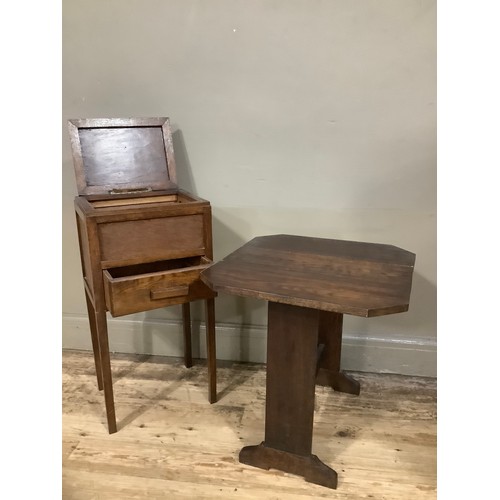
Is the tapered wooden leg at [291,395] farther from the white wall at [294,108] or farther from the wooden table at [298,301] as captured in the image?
the white wall at [294,108]

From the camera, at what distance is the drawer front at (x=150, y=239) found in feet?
5.46

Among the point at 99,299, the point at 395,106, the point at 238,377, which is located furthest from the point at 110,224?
the point at 395,106

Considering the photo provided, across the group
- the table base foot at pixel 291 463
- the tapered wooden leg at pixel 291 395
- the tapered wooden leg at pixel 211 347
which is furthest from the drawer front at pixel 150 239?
the table base foot at pixel 291 463

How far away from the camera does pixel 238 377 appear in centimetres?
222

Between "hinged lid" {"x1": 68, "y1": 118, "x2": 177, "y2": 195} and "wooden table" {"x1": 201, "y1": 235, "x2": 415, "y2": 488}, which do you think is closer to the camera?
"wooden table" {"x1": 201, "y1": 235, "x2": 415, "y2": 488}

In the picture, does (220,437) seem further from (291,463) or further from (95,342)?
(95,342)

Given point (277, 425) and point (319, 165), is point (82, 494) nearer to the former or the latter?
point (277, 425)

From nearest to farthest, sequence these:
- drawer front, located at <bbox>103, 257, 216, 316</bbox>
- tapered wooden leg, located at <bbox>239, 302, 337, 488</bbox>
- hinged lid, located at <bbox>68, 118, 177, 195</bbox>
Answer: tapered wooden leg, located at <bbox>239, 302, 337, 488</bbox>, drawer front, located at <bbox>103, 257, 216, 316</bbox>, hinged lid, located at <bbox>68, 118, 177, 195</bbox>

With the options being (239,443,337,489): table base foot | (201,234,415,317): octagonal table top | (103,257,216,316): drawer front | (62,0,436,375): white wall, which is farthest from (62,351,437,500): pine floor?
(201,234,415,317): octagonal table top

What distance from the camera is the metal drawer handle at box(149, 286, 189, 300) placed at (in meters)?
1.67

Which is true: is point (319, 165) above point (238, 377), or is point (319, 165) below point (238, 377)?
above

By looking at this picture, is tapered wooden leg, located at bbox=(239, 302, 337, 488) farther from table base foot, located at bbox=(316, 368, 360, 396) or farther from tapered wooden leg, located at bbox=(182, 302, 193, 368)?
tapered wooden leg, located at bbox=(182, 302, 193, 368)

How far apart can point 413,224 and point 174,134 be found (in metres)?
1.15

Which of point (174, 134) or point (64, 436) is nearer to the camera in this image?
point (64, 436)
